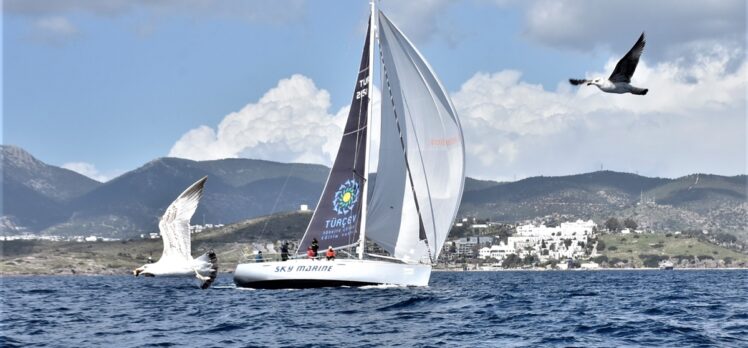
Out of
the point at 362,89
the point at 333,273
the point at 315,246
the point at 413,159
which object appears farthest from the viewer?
the point at 362,89

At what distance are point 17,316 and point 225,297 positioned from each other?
11694 millimetres

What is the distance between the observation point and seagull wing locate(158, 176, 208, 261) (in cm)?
4262

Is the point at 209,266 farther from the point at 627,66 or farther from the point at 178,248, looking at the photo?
the point at 627,66

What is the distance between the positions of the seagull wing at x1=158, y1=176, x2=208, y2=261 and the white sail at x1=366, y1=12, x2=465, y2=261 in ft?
50.9

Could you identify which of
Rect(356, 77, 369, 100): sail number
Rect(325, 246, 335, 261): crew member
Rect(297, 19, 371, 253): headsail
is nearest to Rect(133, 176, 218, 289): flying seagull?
Rect(325, 246, 335, 261): crew member

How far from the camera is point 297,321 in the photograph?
131 ft

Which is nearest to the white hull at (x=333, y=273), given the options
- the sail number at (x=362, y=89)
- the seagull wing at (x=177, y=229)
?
the sail number at (x=362, y=89)

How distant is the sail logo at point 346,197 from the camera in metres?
57.8

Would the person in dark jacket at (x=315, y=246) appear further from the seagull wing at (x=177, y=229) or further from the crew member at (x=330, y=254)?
the seagull wing at (x=177, y=229)

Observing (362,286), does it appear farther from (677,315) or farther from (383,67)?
(677,315)

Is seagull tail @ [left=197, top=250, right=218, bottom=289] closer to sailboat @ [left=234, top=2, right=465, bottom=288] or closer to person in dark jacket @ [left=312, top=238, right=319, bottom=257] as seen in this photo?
sailboat @ [left=234, top=2, right=465, bottom=288]

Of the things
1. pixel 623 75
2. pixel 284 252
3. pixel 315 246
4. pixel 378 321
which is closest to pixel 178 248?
pixel 378 321

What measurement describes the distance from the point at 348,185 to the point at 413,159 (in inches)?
166

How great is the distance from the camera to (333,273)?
180ft
